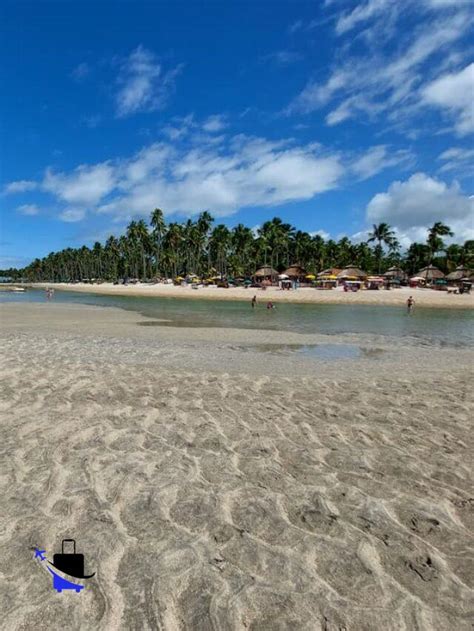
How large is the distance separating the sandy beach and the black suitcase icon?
4.9 inches

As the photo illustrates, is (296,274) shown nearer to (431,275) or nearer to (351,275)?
(351,275)

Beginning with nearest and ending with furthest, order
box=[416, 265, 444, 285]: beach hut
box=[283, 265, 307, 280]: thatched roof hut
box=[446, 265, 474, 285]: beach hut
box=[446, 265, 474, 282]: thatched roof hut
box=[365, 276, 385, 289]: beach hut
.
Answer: box=[365, 276, 385, 289]: beach hut, box=[446, 265, 474, 285]: beach hut, box=[446, 265, 474, 282]: thatched roof hut, box=[416, 265, 444, 285]: beach hut, box=[283, 265, 307, 280]: thatched roof hut

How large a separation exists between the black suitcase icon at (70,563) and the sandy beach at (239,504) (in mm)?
124

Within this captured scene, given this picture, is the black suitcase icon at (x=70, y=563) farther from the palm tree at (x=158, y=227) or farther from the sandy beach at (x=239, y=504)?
the palm tree at (x=158, y=227)

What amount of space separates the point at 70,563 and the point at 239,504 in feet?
5.74

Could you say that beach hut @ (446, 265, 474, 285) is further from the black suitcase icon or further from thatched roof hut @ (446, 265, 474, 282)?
the black suitcase icon

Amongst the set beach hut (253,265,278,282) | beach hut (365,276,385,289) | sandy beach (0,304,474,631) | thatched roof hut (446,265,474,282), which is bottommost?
sandy beach (0,304,474,631)

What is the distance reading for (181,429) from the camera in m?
6.55

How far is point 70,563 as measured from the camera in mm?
3404

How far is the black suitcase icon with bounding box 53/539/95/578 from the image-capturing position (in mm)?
3292

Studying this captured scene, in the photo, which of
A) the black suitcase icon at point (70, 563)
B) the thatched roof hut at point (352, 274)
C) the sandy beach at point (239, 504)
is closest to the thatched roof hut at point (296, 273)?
the thatched roof hut at point (352, 274)

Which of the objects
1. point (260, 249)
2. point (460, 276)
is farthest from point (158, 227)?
point (460, 276)

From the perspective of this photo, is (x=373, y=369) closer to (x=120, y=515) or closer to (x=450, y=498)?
(x=450, y=498)

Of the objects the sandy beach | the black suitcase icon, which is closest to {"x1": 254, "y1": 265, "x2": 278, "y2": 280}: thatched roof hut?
the sandy beach
